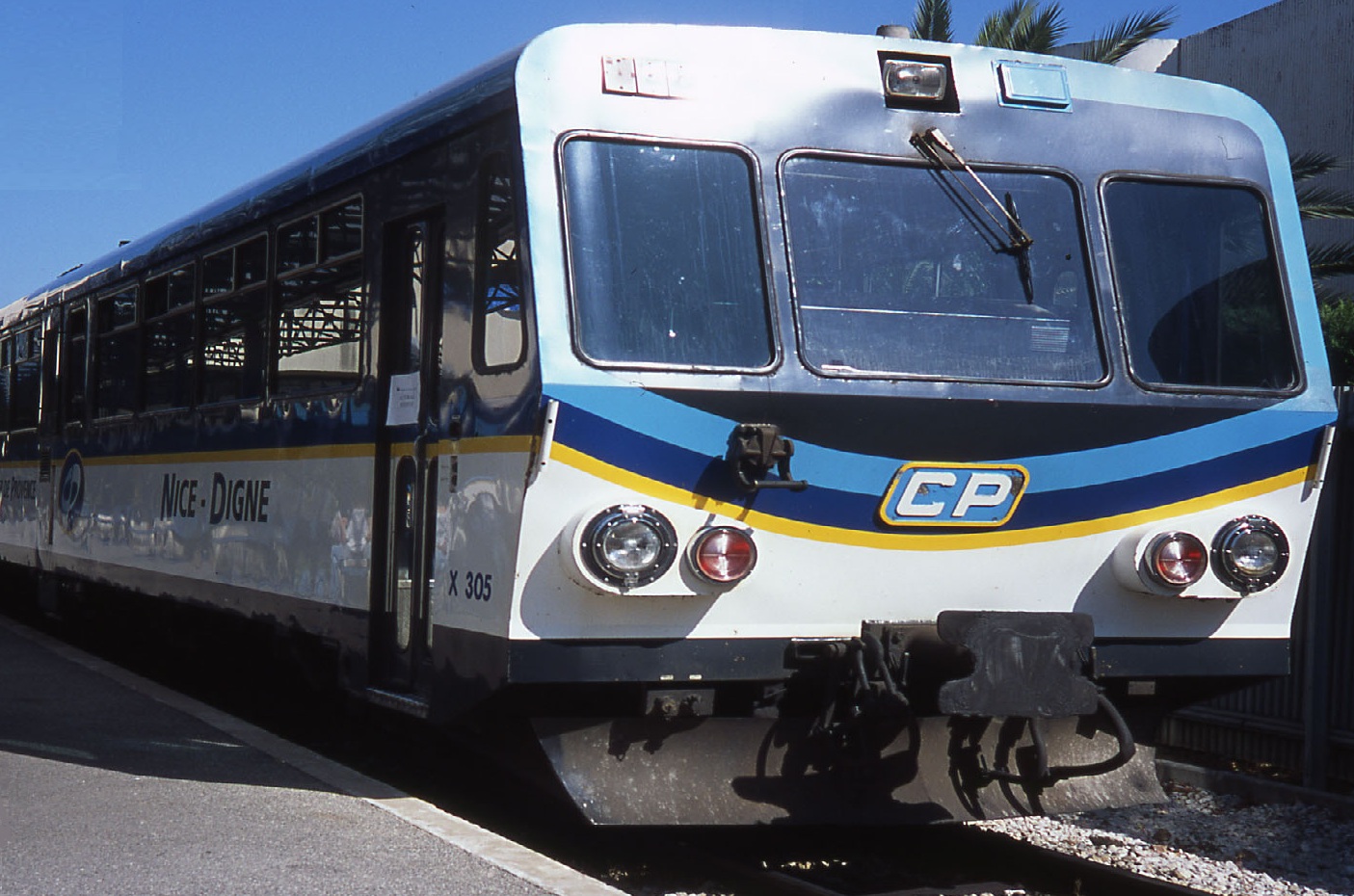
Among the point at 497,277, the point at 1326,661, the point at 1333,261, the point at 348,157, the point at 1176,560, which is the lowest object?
the point at 1326,661

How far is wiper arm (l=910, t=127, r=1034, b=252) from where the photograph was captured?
20.3 feet

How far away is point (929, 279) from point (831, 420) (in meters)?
0.66

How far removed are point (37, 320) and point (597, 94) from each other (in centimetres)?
921

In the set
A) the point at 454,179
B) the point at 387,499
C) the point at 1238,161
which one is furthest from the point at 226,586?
the point at 1238,161

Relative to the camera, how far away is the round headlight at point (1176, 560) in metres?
6.14

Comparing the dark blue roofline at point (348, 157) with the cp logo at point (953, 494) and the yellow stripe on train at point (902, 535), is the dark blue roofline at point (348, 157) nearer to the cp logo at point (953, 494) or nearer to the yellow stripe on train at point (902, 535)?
the yellow stripe on train at point (902, 535)

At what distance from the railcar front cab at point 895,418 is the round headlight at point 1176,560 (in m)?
0.01

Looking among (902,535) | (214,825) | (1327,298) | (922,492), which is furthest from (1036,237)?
(1327,298)

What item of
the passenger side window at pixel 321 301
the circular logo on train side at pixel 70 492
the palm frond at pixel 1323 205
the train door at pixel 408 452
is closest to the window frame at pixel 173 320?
the passenger side window at pixel 321 301

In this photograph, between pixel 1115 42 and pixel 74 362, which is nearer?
pixel 74 362

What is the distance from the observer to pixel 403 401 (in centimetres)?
686

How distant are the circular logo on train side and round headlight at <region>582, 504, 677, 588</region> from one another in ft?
24.7

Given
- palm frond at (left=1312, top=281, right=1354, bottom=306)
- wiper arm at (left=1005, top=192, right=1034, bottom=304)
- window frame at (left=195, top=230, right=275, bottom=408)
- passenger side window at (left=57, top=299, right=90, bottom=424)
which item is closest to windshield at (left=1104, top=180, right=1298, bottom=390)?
wiper arm at (left=1005, top=192, right=1034, bottom=304)

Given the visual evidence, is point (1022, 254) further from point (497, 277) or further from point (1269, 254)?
point (497, 277)
